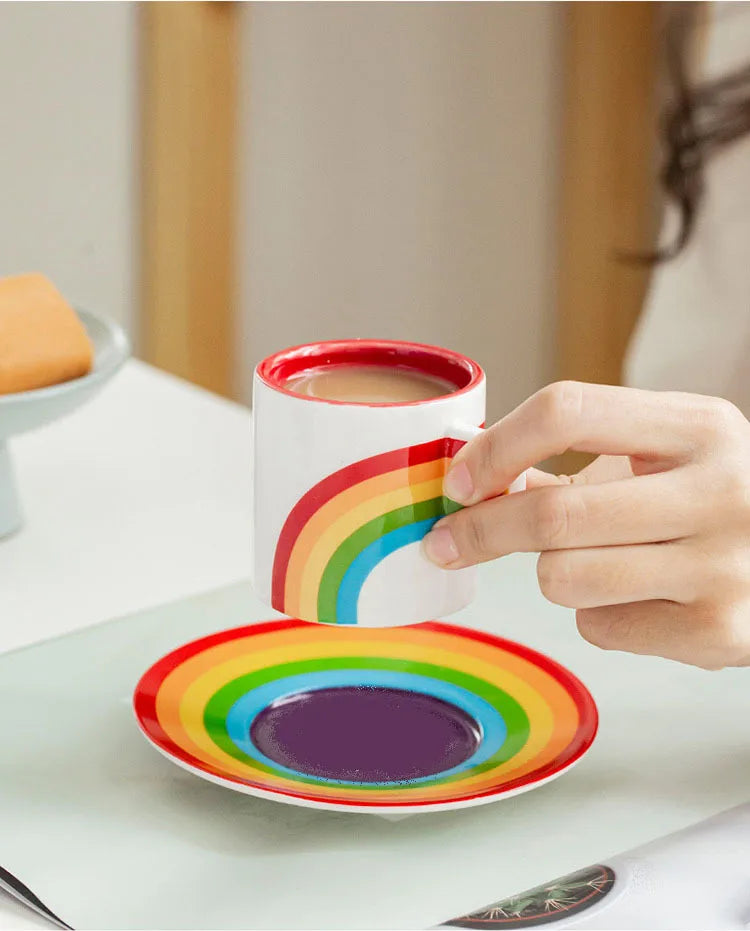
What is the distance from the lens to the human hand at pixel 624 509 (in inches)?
22.9

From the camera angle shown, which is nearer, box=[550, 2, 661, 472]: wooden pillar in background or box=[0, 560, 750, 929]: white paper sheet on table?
box=[0, 560, 750, 929]: white paper sheet on table

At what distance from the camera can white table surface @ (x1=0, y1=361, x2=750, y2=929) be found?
624mm

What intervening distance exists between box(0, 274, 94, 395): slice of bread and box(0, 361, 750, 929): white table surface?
0.36 feet

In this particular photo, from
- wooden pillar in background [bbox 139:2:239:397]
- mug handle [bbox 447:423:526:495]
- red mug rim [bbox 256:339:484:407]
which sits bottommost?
wooden pillar in background [bbox 139:2:239:397]

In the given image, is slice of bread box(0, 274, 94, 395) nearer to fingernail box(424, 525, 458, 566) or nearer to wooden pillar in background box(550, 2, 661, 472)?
fingernail box(424, 525, 458, 566)

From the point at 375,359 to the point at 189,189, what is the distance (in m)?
2.07

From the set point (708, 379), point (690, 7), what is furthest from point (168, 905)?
point (690, 7)

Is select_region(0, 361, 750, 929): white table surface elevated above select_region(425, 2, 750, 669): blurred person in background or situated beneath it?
situated beneath

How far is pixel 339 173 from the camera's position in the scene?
2607 millimetres

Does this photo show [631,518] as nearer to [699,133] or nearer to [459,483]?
[459,483]

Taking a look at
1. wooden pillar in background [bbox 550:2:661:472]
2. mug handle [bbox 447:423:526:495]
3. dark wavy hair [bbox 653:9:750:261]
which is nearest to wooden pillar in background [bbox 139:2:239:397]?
wooden pillar in background [bbox 550:2:661:472]

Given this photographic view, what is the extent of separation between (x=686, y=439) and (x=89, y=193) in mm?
2164

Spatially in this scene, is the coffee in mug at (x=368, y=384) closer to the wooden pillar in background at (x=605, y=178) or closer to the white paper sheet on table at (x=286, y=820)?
the white paper sheet on table at (x=286, y=820)

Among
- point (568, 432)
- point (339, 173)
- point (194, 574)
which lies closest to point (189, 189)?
point (339, 173)
